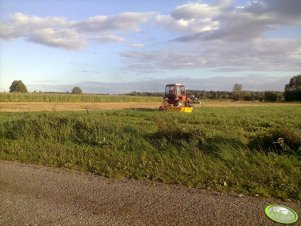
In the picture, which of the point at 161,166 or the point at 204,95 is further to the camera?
the point at 204,95

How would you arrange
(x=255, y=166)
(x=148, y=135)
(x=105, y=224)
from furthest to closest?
(x=148, y=135) → (x=255, y=166) → (x=105, y=224)

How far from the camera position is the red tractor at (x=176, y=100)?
3200 cm

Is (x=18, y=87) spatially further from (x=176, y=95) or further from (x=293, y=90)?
(x=176, y=95)

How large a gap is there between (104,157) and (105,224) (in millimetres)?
3917

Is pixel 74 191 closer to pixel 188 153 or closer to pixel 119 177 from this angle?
pixel 119 177

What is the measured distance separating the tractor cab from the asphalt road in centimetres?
2633

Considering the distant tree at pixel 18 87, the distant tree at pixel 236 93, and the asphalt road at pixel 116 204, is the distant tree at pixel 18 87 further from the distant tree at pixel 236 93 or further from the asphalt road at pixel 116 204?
the asphalt road at pixel 116 204

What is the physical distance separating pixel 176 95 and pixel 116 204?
2805 cm

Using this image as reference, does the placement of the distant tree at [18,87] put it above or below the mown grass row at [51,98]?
above

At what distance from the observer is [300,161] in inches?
292

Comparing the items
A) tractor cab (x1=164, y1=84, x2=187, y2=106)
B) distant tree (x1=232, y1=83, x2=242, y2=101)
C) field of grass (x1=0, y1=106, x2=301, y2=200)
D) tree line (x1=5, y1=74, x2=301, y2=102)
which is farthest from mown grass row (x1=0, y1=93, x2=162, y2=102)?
field of grass (x1=0, y1=106, x2=301, y2=200)

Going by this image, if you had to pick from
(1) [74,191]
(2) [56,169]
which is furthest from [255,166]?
(2) [56,169]

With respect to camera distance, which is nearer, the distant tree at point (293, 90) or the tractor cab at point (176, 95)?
the tractor cab at point (176, 95)

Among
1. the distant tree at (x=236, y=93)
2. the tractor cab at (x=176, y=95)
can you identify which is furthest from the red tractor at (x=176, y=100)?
the distant tree at (x=236, y=93)
